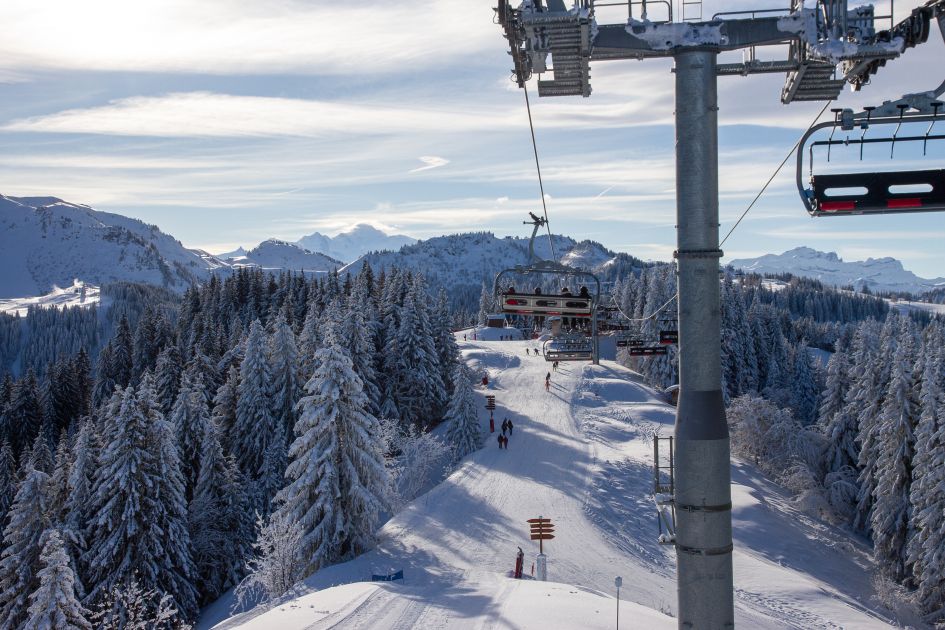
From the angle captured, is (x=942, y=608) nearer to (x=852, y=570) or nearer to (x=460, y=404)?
(x=852, y=570)

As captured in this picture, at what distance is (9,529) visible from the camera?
32938 mm

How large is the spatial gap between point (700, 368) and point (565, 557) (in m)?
22.4

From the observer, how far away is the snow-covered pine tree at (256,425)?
47.2 m

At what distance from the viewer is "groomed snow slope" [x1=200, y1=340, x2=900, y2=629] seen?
19.7m

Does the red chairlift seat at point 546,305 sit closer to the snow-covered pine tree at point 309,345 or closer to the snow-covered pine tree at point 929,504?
the snow-covered pine tree at point 929,504

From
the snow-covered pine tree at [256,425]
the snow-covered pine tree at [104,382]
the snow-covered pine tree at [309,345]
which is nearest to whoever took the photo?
the snow-covered pine tree at [256,425]

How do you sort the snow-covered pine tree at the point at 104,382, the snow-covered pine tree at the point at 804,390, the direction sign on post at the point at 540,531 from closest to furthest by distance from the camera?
1. the direction sign on post at the point at 540,531
2. the snow-covered pine tree at the point at 804,390
3. the snow-covered pine tree at the point at 104,382

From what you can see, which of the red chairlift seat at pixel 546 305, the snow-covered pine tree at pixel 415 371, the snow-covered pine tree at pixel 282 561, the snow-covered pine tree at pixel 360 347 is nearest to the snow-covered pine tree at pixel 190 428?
the snow-covered pine tree at pixel 360 347

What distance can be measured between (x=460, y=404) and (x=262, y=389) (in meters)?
14.7

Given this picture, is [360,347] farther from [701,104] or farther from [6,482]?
[701,104]

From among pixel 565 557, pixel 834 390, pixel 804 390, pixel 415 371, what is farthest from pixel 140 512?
pixel 804 390

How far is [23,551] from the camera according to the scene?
3312 cm

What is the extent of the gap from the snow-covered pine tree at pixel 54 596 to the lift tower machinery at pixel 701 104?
25.6 metres

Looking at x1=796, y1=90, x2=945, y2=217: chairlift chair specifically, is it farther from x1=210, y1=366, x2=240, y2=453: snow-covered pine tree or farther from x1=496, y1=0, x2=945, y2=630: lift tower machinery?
x1=210, y1=366, x2=240, y2=453: snow-covered pine tree
